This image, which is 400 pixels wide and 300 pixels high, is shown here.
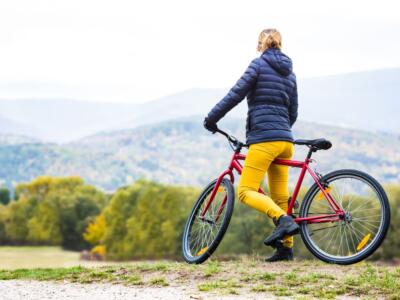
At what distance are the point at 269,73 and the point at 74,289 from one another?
3.65 meters

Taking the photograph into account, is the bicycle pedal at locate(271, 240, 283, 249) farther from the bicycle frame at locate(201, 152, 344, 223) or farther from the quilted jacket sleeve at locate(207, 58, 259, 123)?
the quilted jacket sleeve at locate(207, 58, 259, 123)

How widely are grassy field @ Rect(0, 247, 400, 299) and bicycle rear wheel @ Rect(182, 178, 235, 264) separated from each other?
297 millimetres

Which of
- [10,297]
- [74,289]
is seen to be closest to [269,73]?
[74,289]

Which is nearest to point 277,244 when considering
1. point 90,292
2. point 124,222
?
point 90,292

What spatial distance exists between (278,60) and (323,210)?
2.01 meters

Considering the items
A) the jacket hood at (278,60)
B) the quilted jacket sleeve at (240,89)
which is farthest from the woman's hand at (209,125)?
the jacket hood at (278,60)

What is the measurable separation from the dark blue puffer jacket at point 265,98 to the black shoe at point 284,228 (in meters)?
1.03

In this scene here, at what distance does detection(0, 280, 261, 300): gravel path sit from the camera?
7.10 metres

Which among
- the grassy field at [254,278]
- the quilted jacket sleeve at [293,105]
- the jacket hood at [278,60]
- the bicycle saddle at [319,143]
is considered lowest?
the grassy field at [254,278]

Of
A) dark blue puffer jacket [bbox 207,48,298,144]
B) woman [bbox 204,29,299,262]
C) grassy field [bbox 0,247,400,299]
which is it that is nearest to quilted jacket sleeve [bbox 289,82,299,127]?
woman [bbox 204,29,299,262]

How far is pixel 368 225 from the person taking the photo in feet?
27.7

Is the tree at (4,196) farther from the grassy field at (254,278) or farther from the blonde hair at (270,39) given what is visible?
the blonde hair at (270,39)

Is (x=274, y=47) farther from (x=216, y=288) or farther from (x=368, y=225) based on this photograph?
(x=216, y=288)

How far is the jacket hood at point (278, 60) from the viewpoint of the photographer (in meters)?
8.55
